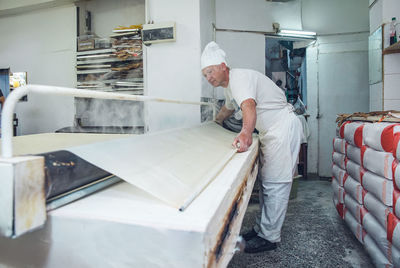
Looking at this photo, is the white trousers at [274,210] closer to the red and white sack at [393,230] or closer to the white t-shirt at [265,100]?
the white t-shirt at [265,100]

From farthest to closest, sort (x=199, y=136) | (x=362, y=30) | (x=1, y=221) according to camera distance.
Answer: (x=362, y=30) → (x=199, y=136) → (x=1, y=221)

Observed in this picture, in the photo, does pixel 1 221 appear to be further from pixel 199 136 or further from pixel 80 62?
pixel 80 62

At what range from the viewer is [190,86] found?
2.83 meters

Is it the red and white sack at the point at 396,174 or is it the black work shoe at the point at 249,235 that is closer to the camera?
the red and white sack at the point at 396,174

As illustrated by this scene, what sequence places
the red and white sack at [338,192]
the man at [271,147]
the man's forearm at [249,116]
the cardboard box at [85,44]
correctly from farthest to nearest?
the cardboard box at [85,44], the red and white sack at [338,192], the man at [271,147], the man's forearm at [249,116]

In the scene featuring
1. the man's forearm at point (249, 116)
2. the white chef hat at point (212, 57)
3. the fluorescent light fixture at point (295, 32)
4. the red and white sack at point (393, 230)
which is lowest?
the red and white sack at point (393, 230)

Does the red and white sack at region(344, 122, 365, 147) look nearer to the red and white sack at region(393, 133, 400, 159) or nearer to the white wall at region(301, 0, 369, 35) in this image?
the red and white sack at region(393, 133, 400, 159)

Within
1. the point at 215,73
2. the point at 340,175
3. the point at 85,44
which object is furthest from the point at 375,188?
the point at 85,44

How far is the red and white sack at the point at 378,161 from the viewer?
1.58 meters

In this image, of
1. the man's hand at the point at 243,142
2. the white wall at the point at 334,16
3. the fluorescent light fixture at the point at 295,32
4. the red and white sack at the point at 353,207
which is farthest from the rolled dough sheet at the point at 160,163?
the white wall at the point at 334,16

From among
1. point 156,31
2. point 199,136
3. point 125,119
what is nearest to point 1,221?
point 199,136

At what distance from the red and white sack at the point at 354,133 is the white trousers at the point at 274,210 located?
607 millimetres

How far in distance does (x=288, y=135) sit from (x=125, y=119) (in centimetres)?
221

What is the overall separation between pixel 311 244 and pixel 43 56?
4.66 m
